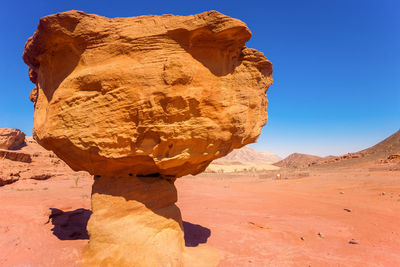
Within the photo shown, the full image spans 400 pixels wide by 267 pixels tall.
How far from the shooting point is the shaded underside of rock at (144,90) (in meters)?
3.63

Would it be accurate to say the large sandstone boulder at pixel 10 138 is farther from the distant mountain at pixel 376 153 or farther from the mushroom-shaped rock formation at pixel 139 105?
the distant mountain at pixel 376 153

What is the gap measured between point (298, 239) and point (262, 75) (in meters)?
4.64

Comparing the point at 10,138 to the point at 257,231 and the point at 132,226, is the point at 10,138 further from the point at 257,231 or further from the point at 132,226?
the point at 257,231

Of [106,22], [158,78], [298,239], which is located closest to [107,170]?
[158,78]

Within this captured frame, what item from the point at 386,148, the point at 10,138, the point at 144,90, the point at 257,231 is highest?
the point at 10,138

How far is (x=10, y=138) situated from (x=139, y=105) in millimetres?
21425

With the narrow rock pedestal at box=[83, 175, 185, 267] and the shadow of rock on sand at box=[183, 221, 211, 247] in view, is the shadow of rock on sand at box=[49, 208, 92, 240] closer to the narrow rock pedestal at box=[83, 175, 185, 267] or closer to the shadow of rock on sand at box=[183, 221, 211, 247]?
the narrow rock pedestal at box=[83, 175, 185, 267]

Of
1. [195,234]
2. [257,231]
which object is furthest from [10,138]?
[257,231]

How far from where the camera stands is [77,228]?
600 cm

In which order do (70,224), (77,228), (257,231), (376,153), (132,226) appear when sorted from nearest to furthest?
(132,226) < (77,228) < (70,224) < (257,231) < (376,153)

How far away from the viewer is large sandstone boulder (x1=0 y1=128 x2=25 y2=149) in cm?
1836

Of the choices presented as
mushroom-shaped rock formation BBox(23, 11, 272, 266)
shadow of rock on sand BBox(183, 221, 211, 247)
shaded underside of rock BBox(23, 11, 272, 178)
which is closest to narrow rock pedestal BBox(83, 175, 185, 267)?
Result: mushroom-shaped rock formation BBox(23, 11, 272, 266)

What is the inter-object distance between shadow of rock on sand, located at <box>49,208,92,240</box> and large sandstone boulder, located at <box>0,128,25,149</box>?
646 inches

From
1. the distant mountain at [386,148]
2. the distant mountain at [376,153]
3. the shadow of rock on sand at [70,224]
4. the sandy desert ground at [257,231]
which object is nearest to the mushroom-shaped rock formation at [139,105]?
the sandy desert ground at [257,231]
